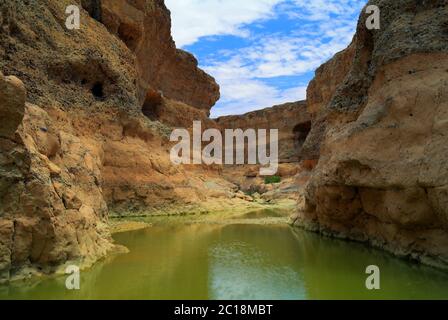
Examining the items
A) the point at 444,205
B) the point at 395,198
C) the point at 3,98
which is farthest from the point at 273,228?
the point at 3,98

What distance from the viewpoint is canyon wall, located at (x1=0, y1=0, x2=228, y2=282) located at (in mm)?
5859

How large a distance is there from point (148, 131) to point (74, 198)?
11072 mm

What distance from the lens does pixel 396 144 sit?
7621mm

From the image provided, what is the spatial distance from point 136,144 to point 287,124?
3093 centimetres

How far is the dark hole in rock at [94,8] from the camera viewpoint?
18375 mm

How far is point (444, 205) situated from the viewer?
6.05 metres

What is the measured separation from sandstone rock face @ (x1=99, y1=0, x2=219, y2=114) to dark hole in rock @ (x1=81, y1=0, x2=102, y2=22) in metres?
0.20

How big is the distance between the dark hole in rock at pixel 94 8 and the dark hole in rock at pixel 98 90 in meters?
4.23
